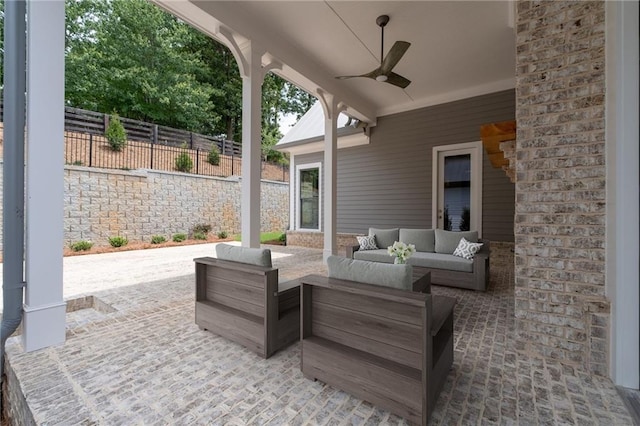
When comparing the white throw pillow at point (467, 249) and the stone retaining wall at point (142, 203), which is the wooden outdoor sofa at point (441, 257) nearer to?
the white throw pillow at point (467, 249)

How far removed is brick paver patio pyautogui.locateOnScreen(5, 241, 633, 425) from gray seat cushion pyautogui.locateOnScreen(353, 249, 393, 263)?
216 centimetres

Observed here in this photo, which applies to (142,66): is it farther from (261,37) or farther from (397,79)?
(397,79)

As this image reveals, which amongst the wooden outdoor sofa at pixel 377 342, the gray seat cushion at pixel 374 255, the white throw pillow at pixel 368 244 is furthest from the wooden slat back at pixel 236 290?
the white throw pillow at pixel 368 244

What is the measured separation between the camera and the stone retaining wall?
7703mm

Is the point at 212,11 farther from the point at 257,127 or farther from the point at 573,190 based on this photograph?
the point at 573,190

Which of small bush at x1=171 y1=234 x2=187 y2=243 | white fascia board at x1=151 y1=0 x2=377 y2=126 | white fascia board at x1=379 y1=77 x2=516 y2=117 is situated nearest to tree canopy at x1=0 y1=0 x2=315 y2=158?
small bush at x1=171 y1=234 x2=187 y2=243

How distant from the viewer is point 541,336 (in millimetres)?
2426

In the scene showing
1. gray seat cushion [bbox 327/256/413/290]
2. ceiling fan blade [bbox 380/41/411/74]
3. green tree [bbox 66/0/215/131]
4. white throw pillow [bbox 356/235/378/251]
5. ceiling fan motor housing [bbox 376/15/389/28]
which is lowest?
white throw pillow [bbox 356/235/378/251]

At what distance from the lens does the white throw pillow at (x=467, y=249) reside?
179 inches

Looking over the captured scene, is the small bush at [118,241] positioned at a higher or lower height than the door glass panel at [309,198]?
lower

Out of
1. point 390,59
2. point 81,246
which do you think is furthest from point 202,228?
point 390,59

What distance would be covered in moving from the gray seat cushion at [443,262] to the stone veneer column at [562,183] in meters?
1.92

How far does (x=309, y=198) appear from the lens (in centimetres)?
933

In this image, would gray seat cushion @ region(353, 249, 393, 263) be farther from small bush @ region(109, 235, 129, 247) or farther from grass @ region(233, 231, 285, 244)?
small bush @ region(109, 235, 129, 247)
